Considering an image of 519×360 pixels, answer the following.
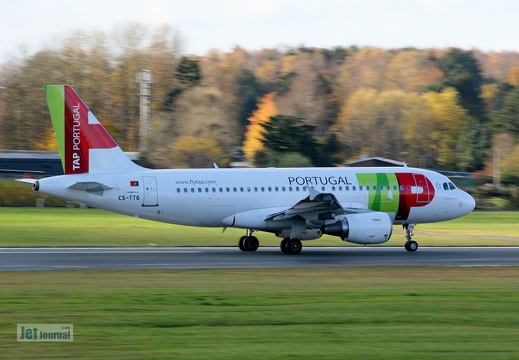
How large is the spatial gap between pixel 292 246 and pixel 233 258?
3028 mm

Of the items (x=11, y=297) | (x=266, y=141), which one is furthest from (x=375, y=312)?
(x=266, y=141)

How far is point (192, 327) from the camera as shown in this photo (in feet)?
60.3

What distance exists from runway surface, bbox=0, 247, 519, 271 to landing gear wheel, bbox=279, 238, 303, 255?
0.29 m

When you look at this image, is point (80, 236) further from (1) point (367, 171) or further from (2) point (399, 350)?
(2) point (399, 350)

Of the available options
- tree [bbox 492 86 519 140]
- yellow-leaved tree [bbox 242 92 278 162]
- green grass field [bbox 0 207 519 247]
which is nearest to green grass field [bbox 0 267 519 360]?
green grass field [bbox 0 207 519 247]

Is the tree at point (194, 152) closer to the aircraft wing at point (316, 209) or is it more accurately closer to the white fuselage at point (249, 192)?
the white fuselage at point (249, 192)

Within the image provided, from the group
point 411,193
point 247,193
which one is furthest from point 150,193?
point 411,193

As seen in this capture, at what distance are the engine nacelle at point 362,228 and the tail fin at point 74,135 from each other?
9.32 m

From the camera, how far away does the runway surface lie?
31.4 m

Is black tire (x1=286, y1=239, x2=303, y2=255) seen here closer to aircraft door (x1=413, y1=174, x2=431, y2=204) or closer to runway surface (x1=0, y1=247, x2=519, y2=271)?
runway surface (x1=0, y1=247, x2=519, y2=271)

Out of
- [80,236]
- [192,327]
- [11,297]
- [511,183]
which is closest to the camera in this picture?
[192,327]

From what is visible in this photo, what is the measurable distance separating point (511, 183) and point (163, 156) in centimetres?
3691

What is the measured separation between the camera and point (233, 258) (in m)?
34.4

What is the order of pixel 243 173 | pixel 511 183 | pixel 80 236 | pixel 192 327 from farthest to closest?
pixel 511 183
pixel 80 236
pixel 243 173
pixel 192 327
